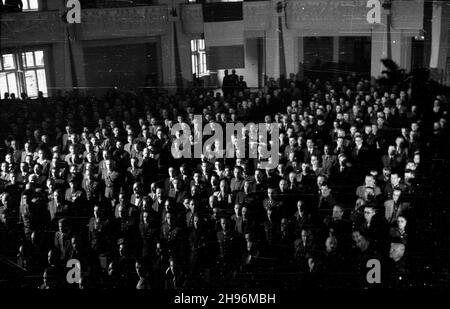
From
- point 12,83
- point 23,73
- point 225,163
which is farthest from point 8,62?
point 225,163

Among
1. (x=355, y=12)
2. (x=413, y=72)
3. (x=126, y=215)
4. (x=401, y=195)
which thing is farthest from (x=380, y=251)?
(x=355, y=12)

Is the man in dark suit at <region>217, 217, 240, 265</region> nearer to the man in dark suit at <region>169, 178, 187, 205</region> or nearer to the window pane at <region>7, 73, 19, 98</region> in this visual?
the man in dark suit at <region>169, 178, 187, 205</region>

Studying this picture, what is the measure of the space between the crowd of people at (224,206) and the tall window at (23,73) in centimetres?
538

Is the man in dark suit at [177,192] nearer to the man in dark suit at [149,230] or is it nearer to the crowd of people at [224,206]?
the crowd of people at [224,206]

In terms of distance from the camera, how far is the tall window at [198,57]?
16.1 meters

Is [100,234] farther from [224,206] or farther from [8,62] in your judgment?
[8,62]

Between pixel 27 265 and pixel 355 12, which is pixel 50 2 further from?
pixel 27 265

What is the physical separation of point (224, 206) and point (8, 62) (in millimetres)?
10366

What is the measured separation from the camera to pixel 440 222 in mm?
5828

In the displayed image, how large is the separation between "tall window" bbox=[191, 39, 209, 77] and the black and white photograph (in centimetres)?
120

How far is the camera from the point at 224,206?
6.08 metres

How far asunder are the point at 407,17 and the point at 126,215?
406 inches

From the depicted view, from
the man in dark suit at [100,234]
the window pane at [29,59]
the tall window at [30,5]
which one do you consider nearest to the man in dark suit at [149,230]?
the man in dark suit at [100,234]

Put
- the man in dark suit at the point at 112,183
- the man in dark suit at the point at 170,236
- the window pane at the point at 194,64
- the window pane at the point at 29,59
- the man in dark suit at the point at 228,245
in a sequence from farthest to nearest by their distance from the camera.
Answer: the window pane at the point at 194,64 → the window pane at the point at 29,59 → the man in dark suit at the point at 112,183 → the man in dark suit at the point at 170,236 → the man in dark suit at the point at 228,245
